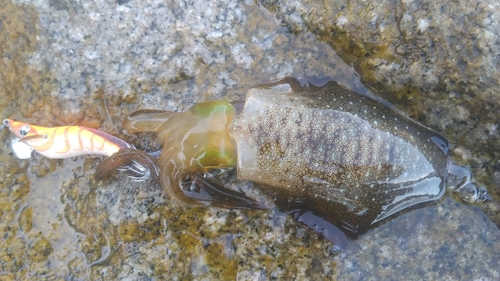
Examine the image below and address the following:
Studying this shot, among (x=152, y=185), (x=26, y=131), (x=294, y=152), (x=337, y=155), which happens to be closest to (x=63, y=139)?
(x=26, y=131)

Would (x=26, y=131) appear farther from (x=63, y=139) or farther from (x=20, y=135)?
(x=63, y=139)

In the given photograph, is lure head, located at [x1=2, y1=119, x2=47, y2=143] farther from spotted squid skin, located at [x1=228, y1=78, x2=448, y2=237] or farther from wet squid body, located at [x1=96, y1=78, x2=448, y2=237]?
spotted squid skin, located at [x1=228, y1=78, x2=448, y2=237]

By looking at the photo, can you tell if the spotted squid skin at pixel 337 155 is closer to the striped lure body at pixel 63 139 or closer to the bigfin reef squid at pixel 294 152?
the bigfin reef squid at pixel 294 152

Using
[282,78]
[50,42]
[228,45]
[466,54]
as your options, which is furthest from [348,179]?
[50,42]

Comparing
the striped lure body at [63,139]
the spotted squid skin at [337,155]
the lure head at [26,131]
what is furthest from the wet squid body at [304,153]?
the lure head at [26,131]

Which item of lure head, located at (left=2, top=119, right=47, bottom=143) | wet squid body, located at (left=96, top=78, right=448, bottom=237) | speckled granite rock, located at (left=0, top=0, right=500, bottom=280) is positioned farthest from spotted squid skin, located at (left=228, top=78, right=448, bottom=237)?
lure head, located at (left=2, top=119, right=47, bottom=143)

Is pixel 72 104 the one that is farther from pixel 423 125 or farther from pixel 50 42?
pixel 423 125
